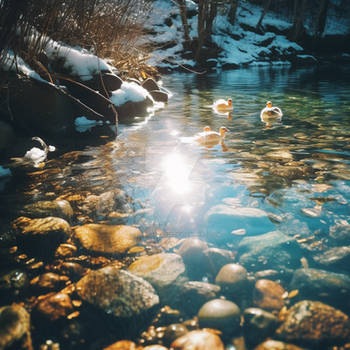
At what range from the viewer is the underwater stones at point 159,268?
2.21m

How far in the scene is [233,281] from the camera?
216 centimetres

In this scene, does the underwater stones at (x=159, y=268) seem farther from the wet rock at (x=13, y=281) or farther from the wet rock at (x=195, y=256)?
the wet rock at (x=13, y=281)

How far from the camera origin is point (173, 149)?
208 inches

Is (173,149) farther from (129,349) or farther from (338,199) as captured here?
(129,349)

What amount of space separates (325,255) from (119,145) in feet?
13.5

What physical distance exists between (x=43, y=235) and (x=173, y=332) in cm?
143

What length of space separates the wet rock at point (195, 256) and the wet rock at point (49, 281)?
36.8 inches

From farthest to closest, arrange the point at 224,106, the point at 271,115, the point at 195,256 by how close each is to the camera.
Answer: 1. the point at 224,106
2. the point at 271,115
3. the point at 195,256

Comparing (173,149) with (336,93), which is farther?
(336,93)

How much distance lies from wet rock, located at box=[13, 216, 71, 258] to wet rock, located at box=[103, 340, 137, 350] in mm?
1075

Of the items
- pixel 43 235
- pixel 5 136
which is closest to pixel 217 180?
pixel 43 235

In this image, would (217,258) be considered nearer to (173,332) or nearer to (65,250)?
(173,332)

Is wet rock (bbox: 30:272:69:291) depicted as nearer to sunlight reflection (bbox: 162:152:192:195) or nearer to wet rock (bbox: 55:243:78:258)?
wet rock (bbox: 55:243:78:258)

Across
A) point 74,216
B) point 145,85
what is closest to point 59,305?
point 74,216
